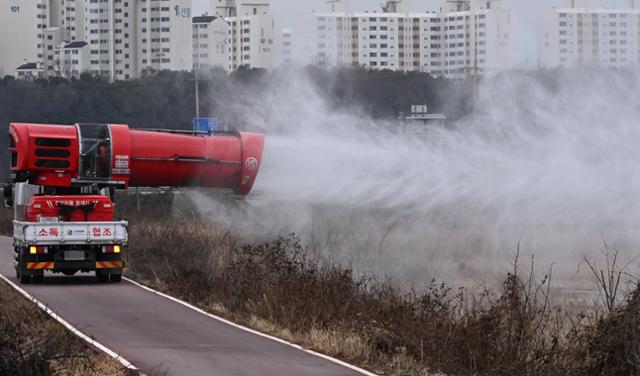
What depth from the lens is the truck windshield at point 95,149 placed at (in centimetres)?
2917

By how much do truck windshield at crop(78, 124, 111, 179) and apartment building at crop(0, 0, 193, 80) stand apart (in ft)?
274

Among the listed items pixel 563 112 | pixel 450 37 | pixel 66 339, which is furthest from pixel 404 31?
pixel 66 339

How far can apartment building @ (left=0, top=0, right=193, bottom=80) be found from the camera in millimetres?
116938

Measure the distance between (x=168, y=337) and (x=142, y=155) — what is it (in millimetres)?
9148

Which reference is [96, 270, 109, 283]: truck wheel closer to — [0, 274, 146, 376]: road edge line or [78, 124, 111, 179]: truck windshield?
[78, 124, 111, 179]: truck windshield

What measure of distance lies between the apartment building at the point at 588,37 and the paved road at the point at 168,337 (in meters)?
11.5

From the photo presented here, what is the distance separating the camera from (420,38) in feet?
206

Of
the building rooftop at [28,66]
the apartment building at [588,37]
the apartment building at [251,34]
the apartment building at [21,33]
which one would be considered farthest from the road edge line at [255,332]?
the apartment building at [21,33]

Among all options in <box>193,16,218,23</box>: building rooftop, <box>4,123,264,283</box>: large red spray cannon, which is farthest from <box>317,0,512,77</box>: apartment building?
<box>193,16,218,23</box>: building rooftop

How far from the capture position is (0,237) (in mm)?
58531

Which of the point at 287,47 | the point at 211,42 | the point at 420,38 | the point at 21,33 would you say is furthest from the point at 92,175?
the point at 21,33

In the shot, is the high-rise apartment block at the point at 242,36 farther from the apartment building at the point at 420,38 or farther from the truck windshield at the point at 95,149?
the truck windshield at the point at 95,149

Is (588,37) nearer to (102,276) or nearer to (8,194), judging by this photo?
(102,276)

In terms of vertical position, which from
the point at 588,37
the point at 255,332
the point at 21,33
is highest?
the point at 21,33
